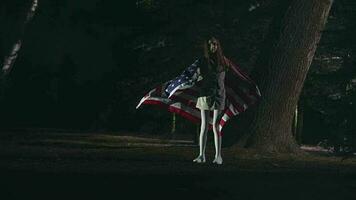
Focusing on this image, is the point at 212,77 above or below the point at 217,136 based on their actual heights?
above

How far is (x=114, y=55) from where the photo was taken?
2886 cm

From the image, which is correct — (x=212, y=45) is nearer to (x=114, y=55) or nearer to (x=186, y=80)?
(x=186, y=80)

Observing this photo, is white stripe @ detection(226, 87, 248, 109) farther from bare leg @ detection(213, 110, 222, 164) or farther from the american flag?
bare leg @ detection(213, 110, 222, 164)

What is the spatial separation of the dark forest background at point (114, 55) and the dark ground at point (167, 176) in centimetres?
351

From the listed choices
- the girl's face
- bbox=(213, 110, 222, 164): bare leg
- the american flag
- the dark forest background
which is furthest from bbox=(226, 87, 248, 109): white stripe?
the dark forest background

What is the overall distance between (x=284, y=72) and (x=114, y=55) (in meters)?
16.2

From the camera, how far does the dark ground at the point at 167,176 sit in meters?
7.45

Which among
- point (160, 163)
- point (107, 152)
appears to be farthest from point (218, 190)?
point (107, 152)

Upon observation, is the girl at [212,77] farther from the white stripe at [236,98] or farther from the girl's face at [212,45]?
the white stripe at [236,98]

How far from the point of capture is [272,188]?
801 cm

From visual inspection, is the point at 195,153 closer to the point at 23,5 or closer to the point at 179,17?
the point at 179,17

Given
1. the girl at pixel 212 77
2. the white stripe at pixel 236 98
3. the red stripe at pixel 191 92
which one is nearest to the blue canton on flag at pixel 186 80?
the red stripe at pixel 191 92

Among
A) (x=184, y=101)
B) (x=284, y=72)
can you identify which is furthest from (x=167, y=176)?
(x=284, y=72)

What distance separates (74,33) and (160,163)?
20.9 meters
